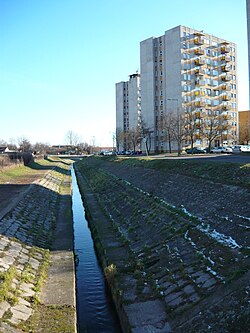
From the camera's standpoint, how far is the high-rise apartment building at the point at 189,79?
93.9 m

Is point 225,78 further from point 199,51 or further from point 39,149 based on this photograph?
point 39,149

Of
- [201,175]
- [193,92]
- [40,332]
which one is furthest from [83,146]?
[40,332]

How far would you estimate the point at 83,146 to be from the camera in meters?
176

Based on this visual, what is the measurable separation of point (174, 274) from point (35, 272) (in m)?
4.77

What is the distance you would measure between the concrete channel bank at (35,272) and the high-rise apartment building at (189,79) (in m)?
73.1

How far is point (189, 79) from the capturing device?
95.3 metres

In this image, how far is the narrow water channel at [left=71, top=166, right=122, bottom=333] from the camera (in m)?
9.63

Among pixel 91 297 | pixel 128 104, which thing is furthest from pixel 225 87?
pixel 91 297

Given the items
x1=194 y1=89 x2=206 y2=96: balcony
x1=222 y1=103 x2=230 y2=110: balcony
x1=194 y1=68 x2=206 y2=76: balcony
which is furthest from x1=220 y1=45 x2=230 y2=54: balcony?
x1=222 y1=103 x2=230 y2=110: balcony

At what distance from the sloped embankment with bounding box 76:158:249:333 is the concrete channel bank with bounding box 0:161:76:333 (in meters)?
1.61

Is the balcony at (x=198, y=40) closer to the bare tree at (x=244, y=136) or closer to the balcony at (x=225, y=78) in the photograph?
the balcony at (x=225, y=78)

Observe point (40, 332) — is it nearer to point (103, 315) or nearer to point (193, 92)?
point (103, 315)

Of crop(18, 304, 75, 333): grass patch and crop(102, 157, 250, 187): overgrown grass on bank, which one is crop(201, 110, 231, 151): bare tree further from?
crop(18, 304, 75, 333): grass patch

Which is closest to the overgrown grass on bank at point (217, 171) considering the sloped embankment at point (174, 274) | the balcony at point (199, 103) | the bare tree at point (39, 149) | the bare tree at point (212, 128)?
the sloped embankment at point (174, 274)
